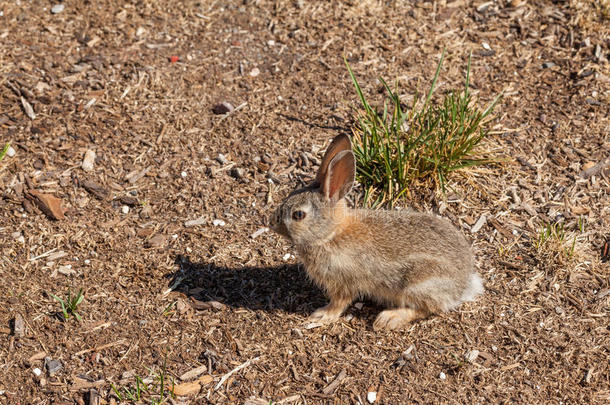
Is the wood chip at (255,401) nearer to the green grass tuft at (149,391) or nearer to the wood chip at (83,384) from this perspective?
the green grass tuft at (149,391)

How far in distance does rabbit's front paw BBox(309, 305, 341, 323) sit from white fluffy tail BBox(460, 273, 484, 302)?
1.05 metres

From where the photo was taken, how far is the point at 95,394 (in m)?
5.40

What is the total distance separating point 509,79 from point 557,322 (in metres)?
3.29

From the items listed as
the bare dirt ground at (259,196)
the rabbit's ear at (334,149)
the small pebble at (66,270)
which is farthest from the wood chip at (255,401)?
the small pebble at (66,270)

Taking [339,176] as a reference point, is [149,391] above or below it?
below

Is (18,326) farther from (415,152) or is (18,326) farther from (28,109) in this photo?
(415,152)

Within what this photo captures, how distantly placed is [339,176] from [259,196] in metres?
1.56

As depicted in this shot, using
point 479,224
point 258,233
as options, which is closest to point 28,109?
point 258,233

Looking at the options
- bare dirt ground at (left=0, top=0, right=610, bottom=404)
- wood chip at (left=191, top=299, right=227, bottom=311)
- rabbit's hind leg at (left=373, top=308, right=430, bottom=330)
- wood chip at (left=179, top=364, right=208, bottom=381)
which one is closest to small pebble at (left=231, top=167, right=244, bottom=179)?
bare dirt ground at (left=0, top=0, right=610, bottom=404)

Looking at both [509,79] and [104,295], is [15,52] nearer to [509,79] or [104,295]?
[104,295]

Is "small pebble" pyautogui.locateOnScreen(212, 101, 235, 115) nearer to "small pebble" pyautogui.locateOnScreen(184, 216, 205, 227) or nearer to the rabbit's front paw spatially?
"small pebble" pyautogui.locateOnScreen(184, 216, 205, 227)

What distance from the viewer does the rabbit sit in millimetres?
5785

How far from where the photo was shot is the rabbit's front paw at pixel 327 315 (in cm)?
608

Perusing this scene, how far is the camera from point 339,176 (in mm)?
5711
